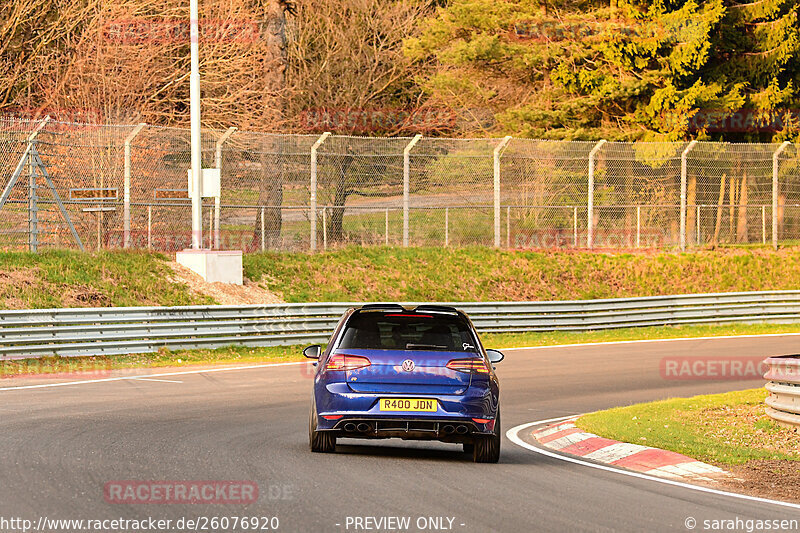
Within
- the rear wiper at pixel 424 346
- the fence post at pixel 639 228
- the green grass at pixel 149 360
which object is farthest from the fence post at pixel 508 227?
the rear wiper at pixel 424 346

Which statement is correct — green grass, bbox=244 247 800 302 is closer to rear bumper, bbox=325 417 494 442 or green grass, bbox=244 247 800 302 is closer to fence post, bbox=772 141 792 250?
fence post, bbox=772 141 792 250

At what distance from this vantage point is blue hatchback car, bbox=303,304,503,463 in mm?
10602

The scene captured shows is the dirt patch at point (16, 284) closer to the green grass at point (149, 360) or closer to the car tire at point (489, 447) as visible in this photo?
the green grass at point (149, 360)

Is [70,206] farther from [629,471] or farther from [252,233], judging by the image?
[629,471]

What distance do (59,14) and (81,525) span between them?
1121 inches

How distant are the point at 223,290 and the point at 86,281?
2952mm

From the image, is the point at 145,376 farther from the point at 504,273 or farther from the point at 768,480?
the point at 504,273

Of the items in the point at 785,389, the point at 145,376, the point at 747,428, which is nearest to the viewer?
the point at 785,389

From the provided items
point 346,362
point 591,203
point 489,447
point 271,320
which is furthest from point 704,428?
point 591,203

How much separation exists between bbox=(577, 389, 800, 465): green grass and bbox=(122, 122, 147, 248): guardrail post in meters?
13.6

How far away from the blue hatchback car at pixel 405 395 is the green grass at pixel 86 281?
12.7 metres

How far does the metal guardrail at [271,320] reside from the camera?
2033 centimetres

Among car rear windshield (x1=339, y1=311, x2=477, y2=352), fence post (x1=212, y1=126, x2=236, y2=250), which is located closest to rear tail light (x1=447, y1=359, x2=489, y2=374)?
car rear windshield (x1=339, y1=311, x2=477, y2=352)

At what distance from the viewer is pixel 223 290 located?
25469 millimetres
